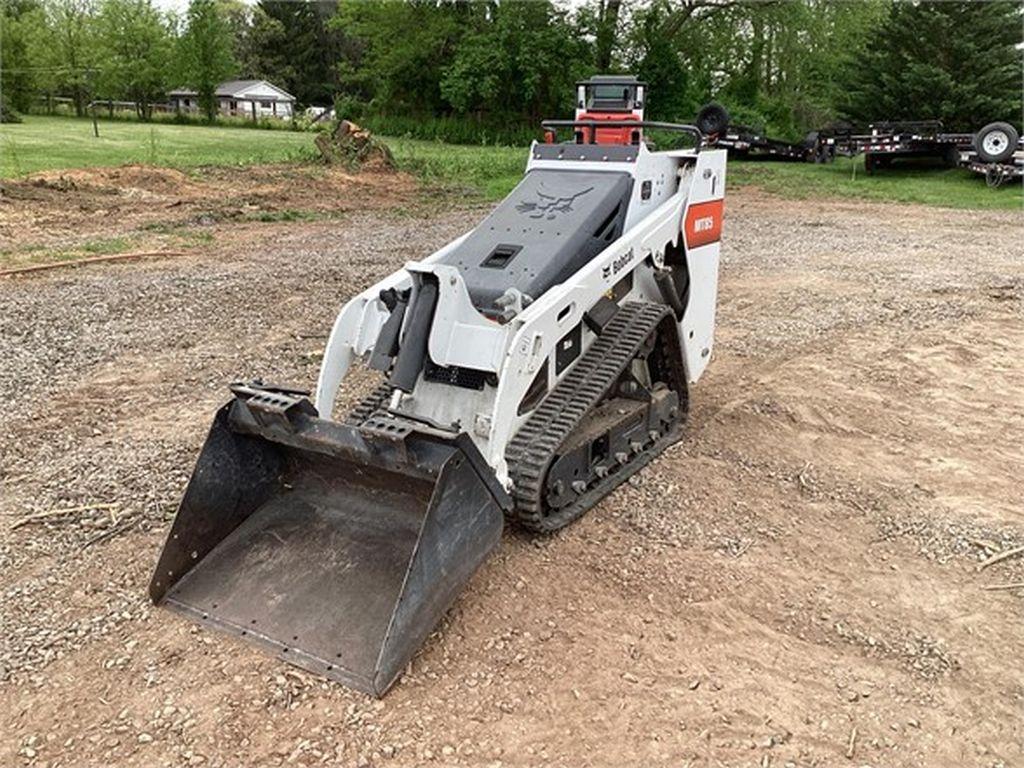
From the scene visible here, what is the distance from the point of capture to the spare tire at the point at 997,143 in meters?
18.1

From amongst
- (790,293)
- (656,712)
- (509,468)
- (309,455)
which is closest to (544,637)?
(656,712)

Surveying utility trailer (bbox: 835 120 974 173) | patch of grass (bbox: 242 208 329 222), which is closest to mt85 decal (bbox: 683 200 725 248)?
patch of grass (bbox: 242 208 329 222)

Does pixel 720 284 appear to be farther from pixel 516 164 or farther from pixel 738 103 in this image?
pixel 738 103

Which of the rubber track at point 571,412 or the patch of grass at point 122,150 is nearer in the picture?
the rubber track at point 571,412

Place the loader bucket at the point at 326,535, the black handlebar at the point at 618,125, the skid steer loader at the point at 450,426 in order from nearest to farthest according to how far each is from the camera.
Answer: the loader bucket at the point at 326,535 → the skid steer loader at the point at 450,426 → the black handlebar at the point at 618,125

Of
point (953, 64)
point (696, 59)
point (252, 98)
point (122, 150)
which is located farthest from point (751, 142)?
point (252, 98)

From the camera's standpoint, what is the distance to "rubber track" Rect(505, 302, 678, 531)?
3807 mm

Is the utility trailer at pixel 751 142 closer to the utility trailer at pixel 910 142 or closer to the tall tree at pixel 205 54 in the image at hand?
the utility trailer at pixel 910 142

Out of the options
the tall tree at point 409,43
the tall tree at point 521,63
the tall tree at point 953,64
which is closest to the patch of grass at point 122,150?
the tall tree at point 409,43

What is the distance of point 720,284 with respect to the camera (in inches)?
380

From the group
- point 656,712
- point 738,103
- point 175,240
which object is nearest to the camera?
point 656,712

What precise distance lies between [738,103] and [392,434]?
30412mm

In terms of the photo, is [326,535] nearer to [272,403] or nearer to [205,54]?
[272,403]

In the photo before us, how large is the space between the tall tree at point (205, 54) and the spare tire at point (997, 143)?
38.5 metres
